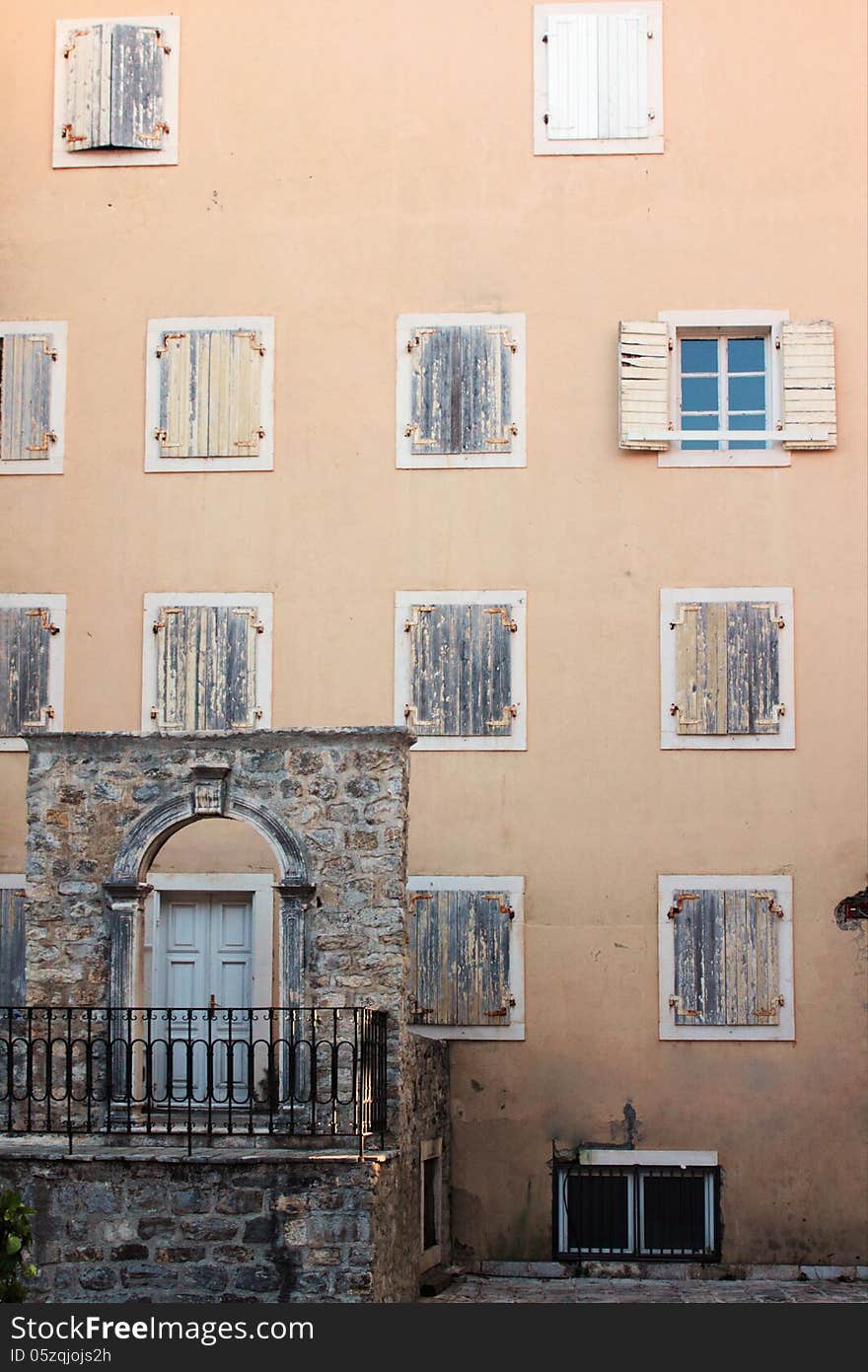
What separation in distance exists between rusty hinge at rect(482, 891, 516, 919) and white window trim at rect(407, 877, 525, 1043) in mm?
24

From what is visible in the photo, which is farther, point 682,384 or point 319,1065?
point 682,384

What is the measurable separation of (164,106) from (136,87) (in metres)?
0.28

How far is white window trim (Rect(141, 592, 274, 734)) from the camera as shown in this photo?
15.6 m

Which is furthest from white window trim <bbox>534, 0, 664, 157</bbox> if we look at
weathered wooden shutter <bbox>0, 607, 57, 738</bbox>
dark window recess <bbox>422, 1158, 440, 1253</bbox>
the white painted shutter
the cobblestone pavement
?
the cobblestone pavement

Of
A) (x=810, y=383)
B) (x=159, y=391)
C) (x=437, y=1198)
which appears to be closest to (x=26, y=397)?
(x=159, y=391)

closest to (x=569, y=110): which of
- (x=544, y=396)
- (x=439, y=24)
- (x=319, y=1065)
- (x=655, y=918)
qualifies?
(x=439, y=24)

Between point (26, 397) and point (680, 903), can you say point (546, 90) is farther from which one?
point (680, 903)

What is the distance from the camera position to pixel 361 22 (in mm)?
16188

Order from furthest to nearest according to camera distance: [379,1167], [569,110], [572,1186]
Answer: [569,110]
[572,1186]
[379,1167]

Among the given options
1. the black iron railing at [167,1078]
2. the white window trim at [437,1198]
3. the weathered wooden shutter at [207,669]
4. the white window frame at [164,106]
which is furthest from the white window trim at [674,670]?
the white window frame at [164,106]

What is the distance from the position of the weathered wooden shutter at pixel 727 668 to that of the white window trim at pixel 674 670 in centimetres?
4

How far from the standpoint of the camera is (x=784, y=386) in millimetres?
15578

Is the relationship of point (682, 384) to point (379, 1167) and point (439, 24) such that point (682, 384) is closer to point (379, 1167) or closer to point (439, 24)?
point (439, 24)

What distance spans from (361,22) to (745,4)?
122 inches
